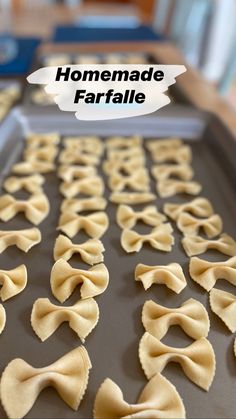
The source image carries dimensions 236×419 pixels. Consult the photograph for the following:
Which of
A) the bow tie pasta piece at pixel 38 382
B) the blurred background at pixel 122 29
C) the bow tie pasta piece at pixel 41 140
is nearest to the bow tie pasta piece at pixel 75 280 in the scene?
the bow tie pasta piece at pixel 38 382

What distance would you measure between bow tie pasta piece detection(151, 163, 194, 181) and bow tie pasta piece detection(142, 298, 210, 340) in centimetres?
39

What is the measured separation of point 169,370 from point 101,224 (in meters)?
0.33

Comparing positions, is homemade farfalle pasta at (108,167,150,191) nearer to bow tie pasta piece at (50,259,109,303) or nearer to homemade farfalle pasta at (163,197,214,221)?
homemade farfalle pasta at (163,197,214,221)

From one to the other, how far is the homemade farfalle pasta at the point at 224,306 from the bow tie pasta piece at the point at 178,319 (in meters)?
0.02

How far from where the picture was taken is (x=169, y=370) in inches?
20.9

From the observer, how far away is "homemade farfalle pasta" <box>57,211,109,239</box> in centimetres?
78

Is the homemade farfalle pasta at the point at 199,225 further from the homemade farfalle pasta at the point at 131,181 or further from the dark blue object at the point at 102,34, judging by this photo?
the dark blue object at the point at 102,34

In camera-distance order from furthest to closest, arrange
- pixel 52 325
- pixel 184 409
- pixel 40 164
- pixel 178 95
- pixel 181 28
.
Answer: pixel 181 28 → pixel 178 95 → pixel 40 164 → pixel 52 325 → pixel 184 409

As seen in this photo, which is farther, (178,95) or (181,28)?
(181,28)

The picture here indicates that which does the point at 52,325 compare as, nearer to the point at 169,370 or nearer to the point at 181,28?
the point at 169,370

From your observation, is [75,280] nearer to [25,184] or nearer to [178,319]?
[178,319]

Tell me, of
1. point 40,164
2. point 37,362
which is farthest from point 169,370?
point 40,164

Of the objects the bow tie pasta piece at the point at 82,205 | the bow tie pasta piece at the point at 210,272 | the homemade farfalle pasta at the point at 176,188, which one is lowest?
the bow tie pasta piece at the point at 82,205

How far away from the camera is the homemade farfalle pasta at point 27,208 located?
0.81 metres
